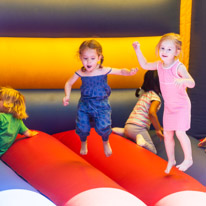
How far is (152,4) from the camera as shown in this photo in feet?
8.68

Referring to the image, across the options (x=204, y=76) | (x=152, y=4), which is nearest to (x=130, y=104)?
(x=204, y=76)

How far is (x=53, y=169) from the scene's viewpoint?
1.92m

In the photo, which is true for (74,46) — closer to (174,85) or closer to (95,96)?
(95,96)

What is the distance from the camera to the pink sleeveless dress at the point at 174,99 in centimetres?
162

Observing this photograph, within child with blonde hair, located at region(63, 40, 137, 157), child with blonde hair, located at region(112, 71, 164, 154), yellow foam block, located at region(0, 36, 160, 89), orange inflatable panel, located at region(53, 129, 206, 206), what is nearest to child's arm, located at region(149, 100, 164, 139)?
child with blonde hair, located at region(112, 71, 164, 154)

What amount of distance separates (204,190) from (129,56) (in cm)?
122

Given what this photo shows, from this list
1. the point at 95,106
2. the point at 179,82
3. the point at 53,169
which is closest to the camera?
the point at 179,82

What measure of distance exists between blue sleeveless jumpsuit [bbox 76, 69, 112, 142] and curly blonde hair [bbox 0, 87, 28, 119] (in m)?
0.56

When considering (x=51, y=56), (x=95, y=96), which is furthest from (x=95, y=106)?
(x=51, y=56)

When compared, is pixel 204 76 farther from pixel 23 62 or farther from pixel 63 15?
pixel 23 62

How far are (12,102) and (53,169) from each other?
20.1 inches

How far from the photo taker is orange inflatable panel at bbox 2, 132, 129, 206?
172 cm

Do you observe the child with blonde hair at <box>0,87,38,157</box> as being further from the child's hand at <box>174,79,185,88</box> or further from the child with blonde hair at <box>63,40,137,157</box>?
the child's hand at <box>174,79,185,88</box>

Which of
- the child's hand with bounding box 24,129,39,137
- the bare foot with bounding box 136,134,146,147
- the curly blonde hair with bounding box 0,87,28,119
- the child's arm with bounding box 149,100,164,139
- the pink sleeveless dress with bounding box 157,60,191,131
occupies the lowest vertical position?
the bare foot with bounding box 136,134,146,147
